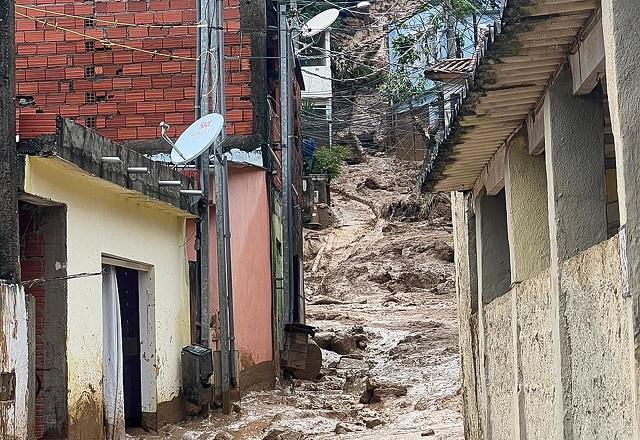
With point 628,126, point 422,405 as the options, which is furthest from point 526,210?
point 422,405

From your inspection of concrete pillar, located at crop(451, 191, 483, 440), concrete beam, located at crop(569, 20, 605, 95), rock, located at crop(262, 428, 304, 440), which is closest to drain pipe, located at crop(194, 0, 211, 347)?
rock, located at crop(262, 428, 304, 440)

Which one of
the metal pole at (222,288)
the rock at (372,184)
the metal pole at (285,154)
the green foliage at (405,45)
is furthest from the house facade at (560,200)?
the rock at (372,184)

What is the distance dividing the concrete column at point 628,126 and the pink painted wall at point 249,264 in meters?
11.7

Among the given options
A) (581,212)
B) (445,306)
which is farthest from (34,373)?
(445,306)

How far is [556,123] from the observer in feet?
19.2

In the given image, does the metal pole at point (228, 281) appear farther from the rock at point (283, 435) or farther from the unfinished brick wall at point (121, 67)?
the unfinished brick wall at point (121, 67)

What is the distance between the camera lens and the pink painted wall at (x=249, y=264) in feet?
52.9

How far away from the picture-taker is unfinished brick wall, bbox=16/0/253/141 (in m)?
16.2

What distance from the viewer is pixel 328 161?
36.3 meters

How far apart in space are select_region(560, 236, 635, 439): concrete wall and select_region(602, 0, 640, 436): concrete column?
0.14 meters

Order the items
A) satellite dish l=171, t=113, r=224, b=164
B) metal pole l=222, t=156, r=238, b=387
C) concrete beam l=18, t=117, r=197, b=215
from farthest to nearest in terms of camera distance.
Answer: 1. metal pole l=222, t=156, r=238, b=387
2. satellite dish l=171, t=113, r=224, b=164
3. concrete beam l=18, t=117, r=197, b=215

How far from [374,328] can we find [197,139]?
1168cm

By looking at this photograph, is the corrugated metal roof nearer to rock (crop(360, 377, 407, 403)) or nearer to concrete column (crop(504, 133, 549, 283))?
concrete column (crop(504, 133, 549, 283))

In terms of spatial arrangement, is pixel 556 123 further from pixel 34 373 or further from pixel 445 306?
pixel 445 306
